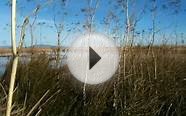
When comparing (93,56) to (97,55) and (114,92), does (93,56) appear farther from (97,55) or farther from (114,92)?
(114,92)

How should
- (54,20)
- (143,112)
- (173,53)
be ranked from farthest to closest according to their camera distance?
(173,53) → (54,20) → (143,112)

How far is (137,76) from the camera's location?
4906 mm

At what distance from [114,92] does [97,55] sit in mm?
1948

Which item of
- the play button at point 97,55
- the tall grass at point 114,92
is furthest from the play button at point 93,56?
the tall grass at point 114,92

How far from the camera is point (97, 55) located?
20.6ft

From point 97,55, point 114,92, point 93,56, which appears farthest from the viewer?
point 93,56

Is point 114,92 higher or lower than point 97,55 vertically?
lower

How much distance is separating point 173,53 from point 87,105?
283 cm

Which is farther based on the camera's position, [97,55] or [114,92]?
[97,55]

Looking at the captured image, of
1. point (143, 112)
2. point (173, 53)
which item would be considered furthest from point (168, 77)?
point (173, 53)

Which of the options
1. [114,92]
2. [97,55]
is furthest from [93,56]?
[114,92]

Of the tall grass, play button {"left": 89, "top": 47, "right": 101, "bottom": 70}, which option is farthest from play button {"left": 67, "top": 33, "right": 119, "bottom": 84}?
the tall grass

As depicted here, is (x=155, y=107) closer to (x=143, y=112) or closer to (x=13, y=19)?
(x=143, y=112)

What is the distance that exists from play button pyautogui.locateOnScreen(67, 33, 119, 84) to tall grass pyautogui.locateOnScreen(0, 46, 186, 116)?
0.73 feet
